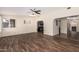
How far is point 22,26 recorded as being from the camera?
3.59m

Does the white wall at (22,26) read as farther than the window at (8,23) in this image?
Result: Yes

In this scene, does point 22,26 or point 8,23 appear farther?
point 22,26

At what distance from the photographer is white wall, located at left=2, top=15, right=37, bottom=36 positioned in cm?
324

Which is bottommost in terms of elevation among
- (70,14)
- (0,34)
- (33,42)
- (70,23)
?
(33,42)

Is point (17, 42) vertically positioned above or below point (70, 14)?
below

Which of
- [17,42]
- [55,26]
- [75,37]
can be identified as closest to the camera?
[17,42]

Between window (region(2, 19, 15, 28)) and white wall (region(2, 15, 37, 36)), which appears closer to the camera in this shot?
window (region(2, 19, 15, 28))

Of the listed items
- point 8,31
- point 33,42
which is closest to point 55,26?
point 33,42

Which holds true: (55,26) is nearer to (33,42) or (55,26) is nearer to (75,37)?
(75,37)

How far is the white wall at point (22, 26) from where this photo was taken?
3.24 m

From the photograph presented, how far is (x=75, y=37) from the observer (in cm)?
586
